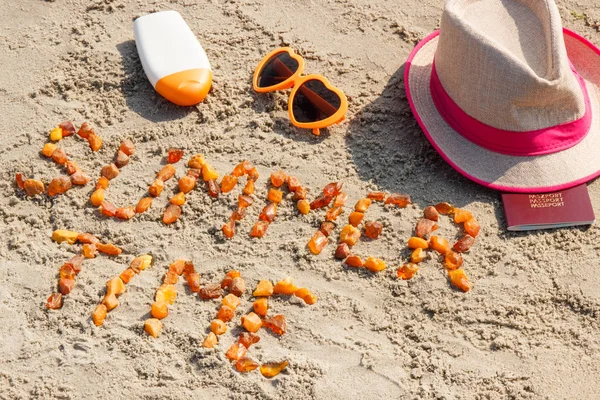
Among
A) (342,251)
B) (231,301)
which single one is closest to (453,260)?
(342,251)

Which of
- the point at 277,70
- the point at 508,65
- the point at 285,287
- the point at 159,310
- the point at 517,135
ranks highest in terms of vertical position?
the point at 508,65

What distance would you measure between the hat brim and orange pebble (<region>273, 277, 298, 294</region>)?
2.87 ft

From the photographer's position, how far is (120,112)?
3404mm

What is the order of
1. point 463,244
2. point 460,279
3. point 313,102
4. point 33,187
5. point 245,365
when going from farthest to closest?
point 313,102, point 33,187, point 463,244, point 460,279, point 245,365

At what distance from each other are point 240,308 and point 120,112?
1163 mm

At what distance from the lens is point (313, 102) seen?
3383 mm

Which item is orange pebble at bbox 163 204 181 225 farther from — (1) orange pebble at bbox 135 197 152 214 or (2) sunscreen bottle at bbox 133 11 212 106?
(2) sunscreen bottle at bbox 133 11 212 106

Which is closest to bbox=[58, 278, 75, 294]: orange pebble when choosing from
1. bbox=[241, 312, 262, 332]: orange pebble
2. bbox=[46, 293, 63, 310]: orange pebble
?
bbox=[46, 293, 63, 310]: orange pebble

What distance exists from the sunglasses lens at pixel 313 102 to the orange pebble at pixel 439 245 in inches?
30.5

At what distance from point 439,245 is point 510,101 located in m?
0.65

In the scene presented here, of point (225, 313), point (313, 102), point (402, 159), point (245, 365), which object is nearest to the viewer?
point (245, 365)

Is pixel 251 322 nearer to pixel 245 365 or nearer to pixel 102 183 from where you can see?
pixel 245 365

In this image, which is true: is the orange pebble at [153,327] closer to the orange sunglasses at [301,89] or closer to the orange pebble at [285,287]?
the orange pebble at [285,287]

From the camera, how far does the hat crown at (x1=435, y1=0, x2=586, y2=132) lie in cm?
290
